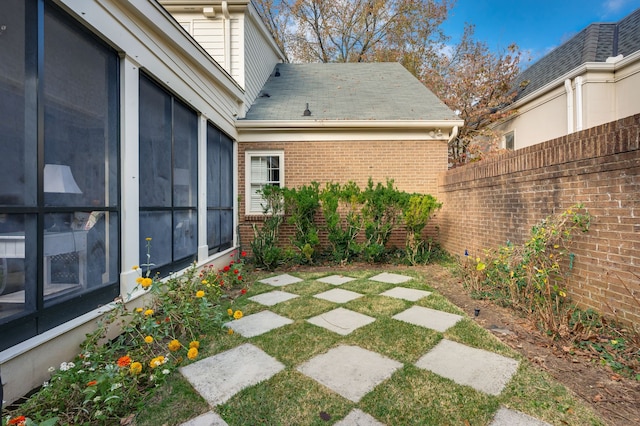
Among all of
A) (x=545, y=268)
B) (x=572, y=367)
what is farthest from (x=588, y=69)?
(x=572, y=367)

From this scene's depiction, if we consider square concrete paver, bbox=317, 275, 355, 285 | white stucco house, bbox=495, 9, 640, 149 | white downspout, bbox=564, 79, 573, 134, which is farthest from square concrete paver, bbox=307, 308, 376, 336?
white downspout, bbox=564, 79, 573, 134

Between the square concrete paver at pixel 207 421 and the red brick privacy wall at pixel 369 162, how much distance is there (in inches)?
203

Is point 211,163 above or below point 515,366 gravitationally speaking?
above

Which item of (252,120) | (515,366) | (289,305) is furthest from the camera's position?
(252,120)

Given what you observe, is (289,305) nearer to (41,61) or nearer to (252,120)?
(41,61)

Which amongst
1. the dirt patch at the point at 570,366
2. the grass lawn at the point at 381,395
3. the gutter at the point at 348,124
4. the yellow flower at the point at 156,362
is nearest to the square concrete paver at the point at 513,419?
the grass lawn at the point at 381,395

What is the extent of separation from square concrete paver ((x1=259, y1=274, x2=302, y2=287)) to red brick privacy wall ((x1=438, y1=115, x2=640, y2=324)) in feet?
10.8

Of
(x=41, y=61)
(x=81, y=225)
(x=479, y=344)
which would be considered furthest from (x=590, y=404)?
(x=41, y=61)

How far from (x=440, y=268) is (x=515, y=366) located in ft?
11.1

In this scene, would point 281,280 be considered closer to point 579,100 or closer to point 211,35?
point 211,35

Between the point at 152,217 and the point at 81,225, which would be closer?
the point at 81,225

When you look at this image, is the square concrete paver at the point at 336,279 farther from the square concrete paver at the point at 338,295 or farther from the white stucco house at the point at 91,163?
the white stucco house at the point at 91,163

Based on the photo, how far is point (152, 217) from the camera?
3.25 metres

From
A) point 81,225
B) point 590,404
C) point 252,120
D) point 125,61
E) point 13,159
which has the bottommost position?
point 590,404
